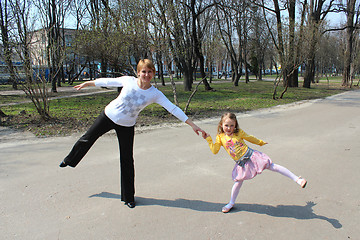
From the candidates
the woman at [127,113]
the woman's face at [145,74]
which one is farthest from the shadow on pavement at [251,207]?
the woman's face at [145,74]

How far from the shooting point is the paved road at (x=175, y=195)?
9.87ft

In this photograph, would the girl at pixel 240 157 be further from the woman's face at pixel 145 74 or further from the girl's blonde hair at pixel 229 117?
the woman's face at pixel 145 74

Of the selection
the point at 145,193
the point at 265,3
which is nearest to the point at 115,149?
the point at 145,193

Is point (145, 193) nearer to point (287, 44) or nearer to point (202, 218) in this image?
point (202, 218)

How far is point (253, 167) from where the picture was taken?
3.27m

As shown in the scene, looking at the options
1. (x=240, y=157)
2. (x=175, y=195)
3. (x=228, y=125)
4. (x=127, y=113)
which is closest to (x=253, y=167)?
(x=240, y=157)

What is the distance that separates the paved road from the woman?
1.69 ft

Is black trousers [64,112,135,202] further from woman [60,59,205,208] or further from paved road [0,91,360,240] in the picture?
paved road [0,91,360,240]

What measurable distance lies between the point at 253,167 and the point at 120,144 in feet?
5.45

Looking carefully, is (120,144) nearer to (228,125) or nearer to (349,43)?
(228,125)

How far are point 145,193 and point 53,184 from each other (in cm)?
145

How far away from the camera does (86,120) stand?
920 centimetres

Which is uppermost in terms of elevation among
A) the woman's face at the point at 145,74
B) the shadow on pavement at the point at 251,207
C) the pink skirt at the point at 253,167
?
the woman's face at the point at 145,74

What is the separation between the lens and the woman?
3242 millimetres
